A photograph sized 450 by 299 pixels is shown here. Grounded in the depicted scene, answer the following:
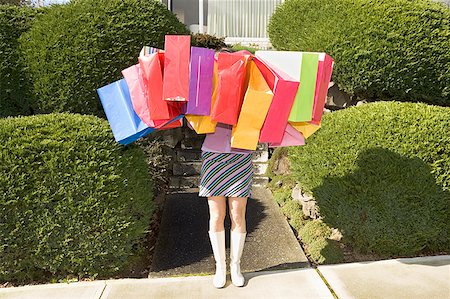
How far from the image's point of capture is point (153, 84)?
2555mm

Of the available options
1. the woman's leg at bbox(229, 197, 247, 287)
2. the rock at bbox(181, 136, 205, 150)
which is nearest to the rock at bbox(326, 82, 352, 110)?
the rock at bbox(181, 136, 205, 150)

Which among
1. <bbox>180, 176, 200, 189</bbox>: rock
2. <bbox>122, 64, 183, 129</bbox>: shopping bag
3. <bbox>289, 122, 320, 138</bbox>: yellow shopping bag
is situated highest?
<bbox>122, 64, 183, 129</bbox>: shopping bag

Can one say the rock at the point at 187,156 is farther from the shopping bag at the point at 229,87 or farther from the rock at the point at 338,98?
the shopping bag at the point at 229,87

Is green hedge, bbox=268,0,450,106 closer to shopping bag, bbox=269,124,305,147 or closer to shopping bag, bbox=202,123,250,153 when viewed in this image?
shopping bag, bbox=269,124,305,147

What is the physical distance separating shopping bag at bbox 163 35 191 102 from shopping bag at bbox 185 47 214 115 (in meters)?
0.04

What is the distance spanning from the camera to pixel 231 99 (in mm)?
2551

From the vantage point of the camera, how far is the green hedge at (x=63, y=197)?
314 centimetres

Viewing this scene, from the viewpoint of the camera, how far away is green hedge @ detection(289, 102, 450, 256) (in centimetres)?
345

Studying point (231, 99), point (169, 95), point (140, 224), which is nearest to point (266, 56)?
point (231, 99)

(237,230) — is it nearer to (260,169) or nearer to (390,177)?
(390,177)

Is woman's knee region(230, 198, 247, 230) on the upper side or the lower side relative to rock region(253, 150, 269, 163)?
upper

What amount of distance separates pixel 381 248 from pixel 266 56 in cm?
217

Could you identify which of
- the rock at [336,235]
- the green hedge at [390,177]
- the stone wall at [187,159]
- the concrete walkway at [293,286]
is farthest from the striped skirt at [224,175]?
the stone wall at [187,159]

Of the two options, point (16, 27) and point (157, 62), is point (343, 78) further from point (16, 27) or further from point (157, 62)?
point (16, 27)
